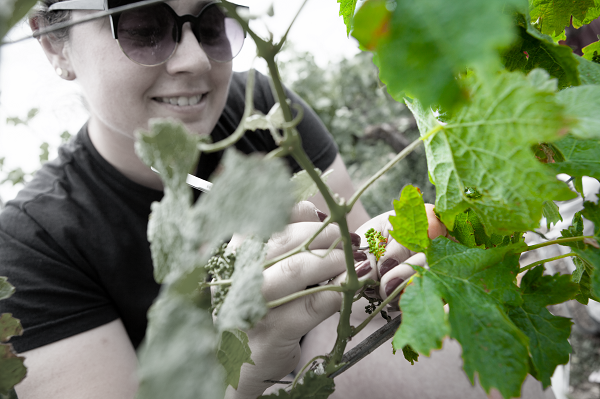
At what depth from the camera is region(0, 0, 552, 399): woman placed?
0.90m

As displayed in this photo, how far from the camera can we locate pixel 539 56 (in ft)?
1.19

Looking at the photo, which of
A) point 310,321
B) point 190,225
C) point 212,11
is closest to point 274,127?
point 190,225

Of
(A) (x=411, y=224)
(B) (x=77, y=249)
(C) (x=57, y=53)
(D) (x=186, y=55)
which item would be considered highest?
(C) (x=57, y=53)

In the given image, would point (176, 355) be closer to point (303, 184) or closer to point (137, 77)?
point (303, 184)

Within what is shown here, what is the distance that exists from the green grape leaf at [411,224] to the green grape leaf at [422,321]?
0.18 ft

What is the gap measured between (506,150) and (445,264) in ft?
0.38

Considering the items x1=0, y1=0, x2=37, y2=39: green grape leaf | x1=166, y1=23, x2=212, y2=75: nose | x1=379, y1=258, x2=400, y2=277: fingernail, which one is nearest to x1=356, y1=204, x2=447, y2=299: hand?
x1=379, y1=258, x2=400, y2=277: fingernail

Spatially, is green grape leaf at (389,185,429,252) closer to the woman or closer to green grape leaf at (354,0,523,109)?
green grape leaf at (354,0,523,109)

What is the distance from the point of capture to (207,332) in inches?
8.6

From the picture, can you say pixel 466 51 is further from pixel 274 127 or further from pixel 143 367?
pixel 143 367

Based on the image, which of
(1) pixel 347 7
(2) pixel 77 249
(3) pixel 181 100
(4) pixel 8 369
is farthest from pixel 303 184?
(2) pixel 77 249

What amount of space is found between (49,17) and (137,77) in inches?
10.3

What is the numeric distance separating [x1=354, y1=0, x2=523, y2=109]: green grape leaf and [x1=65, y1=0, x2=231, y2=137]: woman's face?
0.85m

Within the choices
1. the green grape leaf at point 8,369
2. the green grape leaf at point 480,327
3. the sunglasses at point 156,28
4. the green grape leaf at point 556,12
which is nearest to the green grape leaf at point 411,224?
the green grape leaf at point 480,327
